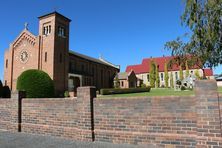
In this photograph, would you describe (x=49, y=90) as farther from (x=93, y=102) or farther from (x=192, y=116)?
(x=192, y=116)

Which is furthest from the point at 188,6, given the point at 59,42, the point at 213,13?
the point at 59,42

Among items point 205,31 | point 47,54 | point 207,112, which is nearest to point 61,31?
point 47,54

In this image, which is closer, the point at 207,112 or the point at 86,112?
the point at 207,112

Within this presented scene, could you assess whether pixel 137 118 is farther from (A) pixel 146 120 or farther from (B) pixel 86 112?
(B) pixel 86 112

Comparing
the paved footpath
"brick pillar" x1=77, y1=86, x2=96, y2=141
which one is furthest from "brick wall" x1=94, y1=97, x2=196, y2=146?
the paved footpath

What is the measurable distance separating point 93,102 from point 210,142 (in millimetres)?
4282

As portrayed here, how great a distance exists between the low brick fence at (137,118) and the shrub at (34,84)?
429 inches

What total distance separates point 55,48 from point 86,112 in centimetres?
2773

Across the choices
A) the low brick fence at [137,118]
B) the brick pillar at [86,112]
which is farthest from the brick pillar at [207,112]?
the brick pillar at [86,112]

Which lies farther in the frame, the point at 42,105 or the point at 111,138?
the point at 42,105

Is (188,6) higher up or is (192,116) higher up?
(188,6)

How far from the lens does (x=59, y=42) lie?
35.9 m

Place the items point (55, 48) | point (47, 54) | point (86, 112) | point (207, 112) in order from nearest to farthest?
point (207, 112) < point (86, 112) < point (55, 48) < point (47, 54)

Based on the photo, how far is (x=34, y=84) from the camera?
21375 millimetres
